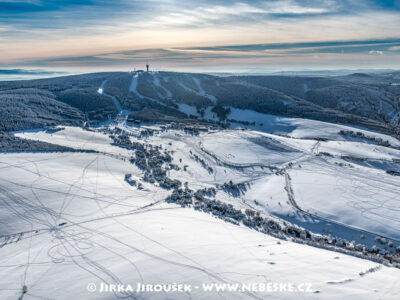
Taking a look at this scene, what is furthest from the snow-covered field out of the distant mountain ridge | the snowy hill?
the distant mountain ridge

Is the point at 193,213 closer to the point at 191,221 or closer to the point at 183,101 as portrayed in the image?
the point at 191,221

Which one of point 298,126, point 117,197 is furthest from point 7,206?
point 298,126

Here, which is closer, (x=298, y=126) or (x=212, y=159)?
(x=212, y=159)

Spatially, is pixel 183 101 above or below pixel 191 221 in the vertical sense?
above

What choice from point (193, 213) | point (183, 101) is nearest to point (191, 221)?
point (193, 213)

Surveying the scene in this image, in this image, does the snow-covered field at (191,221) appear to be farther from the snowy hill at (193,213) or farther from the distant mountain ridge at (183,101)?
the distant mountain ridge at (183,101)

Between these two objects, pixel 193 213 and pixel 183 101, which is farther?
pixel 183 101

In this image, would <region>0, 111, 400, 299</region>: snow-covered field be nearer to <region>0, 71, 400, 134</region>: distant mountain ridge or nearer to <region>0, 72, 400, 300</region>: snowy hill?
<region>0, 72, 400, 300</region>: snowy hill

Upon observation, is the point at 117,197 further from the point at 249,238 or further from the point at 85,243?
the point at 249,238
